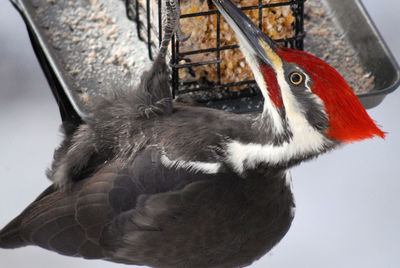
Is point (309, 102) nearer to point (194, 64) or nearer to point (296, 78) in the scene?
point (296, 78)

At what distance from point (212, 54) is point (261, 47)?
53 centimetres

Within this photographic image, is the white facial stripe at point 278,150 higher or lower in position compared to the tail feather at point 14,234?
higher

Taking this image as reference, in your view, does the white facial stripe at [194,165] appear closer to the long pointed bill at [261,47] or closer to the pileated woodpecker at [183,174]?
the pileated woodpecker at [183,174]

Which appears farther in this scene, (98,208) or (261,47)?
(98,208)

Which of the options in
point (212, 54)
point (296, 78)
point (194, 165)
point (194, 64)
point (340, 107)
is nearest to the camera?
point (340, 107)

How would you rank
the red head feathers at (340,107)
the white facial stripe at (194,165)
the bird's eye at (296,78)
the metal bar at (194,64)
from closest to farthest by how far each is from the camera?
the red head feathers at (340,107) → the bird's eye at (296,78) → the white facial stripe at (194,165) → the metal bar at (194,64)

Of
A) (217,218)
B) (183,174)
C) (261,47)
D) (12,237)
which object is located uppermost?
(261,47)

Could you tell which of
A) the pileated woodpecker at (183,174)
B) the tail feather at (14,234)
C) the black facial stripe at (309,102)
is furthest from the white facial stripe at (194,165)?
the tail feather at (14,234)

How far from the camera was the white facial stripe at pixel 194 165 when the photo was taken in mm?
2559

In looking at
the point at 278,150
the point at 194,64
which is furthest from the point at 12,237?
the point at 278,150

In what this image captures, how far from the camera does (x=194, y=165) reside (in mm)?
2570

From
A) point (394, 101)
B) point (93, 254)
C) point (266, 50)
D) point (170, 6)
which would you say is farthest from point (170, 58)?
point (394, 101)

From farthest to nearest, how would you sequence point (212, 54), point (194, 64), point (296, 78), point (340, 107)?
1. point (212, 54)
2. point (194, 64)
3. point (296, 78)
4. point (340, 107)

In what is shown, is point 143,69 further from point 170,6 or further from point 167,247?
point 167,247
